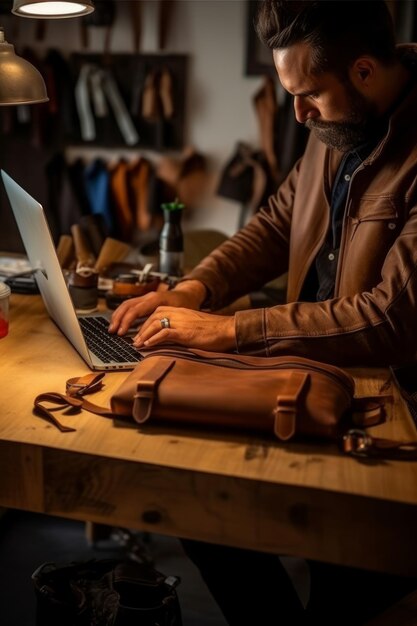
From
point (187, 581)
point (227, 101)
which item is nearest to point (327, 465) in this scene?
point (187, 581)

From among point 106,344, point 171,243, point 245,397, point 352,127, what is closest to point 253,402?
point 245,397

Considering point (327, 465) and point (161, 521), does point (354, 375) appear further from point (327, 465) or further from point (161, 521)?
point (161, 521)

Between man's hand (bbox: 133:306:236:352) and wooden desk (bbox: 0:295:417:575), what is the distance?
11.4 inches

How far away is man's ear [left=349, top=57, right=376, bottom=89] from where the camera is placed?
1770 mm

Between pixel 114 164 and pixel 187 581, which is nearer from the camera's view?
pixel 187 581

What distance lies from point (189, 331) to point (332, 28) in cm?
72

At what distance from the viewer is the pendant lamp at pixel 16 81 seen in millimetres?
1796

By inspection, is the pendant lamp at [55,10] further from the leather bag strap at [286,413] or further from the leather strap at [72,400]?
the leather bag strap at [286,413]

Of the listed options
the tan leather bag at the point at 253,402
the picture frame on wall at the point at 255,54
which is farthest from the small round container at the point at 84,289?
the picture frame on wall at the point at 255,54

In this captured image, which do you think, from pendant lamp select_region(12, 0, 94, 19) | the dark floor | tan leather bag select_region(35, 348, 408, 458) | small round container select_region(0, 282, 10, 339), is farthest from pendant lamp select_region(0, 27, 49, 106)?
the dark floor

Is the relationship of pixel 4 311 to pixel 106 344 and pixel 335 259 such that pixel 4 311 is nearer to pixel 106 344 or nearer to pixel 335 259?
pixel 106 344

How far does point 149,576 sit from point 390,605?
1.82ft

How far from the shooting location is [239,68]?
14.6 feet

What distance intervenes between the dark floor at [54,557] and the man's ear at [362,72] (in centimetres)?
151
